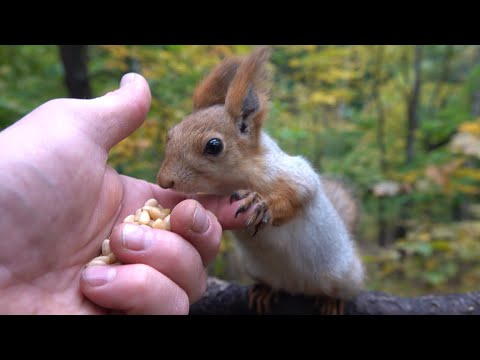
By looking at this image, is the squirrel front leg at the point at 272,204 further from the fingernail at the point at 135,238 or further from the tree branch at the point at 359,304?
the tree branch at the point at 359,304

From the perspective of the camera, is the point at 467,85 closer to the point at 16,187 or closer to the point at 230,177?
the point at 230,177

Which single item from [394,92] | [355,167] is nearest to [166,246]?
[355,167]

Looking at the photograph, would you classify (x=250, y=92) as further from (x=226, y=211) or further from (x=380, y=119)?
(x=380, y=119)

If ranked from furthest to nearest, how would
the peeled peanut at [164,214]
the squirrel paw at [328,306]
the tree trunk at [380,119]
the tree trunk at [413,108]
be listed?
the tree trunk at [380,119], the tree trunk at [413,108], the squirrel paw at [328,306], the peeled peanut at [164,214]

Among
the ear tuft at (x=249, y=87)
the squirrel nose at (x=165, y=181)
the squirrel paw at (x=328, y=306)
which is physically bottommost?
the squirrel paw at (x=328, y=306)

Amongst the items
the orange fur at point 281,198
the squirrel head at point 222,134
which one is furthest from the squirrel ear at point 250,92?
the orange fur at point 281,198

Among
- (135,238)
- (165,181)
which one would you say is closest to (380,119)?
(165,181)

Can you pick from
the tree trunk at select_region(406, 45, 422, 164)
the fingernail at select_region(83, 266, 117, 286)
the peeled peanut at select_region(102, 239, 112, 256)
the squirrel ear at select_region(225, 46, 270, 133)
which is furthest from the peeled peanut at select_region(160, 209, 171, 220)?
the tree trunk at select_region(406, 45, 422, 164)
